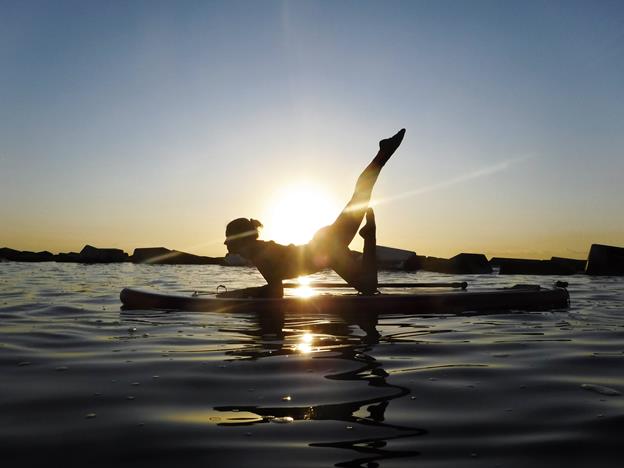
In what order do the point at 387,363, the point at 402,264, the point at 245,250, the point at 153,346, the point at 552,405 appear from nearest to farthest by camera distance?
the point at 552,405 → the point at 387,363 → the point at 153,346 → the point at 245,250 → the point at 402,264

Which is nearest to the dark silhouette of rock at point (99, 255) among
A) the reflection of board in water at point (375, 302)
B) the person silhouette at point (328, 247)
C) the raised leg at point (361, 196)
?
the reflection of board in water at point (375, 302)

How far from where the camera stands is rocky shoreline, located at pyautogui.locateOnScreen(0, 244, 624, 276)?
126 feet

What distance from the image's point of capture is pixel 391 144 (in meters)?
9.67

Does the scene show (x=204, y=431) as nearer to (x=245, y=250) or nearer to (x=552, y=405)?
(x=552, y=405)

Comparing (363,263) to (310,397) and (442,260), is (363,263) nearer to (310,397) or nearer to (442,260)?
(310,397)

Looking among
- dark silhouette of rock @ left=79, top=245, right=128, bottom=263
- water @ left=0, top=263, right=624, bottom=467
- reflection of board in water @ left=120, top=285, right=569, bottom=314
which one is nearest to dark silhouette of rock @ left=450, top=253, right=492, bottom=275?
reflection of board in water @ left=120, top=285, right=569, bottom=314

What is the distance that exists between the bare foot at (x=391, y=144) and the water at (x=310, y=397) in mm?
3518

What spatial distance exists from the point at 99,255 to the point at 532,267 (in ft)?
194

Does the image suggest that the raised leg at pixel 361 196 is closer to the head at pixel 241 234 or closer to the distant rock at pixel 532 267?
the head at pixel 241 234

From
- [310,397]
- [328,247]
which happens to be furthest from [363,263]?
[310,397]

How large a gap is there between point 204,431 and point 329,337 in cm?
420

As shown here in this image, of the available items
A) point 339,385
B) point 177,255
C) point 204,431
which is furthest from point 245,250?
point 177,255

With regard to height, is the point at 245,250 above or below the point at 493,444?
above

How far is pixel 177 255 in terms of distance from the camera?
7875 centimetres
